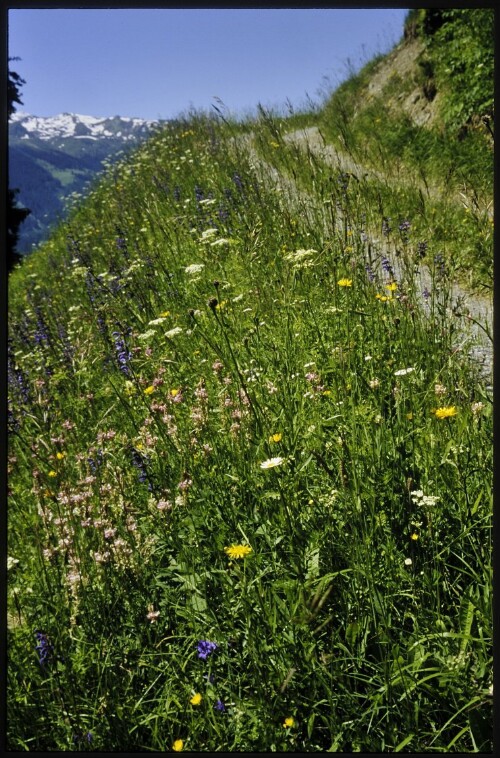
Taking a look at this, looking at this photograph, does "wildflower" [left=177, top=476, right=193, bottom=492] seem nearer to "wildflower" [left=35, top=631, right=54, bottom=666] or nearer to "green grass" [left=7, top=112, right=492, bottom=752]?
"green grass" [left=7, top=112, right=492, bottom=752]

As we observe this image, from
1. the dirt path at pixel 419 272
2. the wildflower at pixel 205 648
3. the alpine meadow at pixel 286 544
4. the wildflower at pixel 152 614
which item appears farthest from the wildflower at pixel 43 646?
the dirt path at pixel 419 272

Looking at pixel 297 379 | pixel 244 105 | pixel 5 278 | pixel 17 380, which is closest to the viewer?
pixel 5 278

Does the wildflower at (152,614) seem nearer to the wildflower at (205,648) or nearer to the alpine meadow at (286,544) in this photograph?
the alpine meadow at (286,544)

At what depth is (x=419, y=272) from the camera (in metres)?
2.49

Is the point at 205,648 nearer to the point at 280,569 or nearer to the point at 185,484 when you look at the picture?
the point at 280,569

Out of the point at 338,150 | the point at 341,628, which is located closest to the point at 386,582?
the point at 341,628

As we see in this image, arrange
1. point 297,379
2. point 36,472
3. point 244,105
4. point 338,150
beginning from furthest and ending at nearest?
point 338,150 → point 244,105 → point 297,379 → point 36,472

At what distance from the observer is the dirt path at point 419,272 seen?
2070mm

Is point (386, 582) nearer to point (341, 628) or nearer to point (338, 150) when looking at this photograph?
point (341, 628)

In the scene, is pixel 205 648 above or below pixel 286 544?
below

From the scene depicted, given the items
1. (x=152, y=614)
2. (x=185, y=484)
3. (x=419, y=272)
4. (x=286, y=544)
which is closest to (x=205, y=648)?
(x=152, y=614)

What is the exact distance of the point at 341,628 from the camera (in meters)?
1.44

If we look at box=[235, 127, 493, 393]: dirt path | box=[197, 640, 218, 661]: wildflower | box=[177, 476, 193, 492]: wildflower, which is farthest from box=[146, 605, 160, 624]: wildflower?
box=[235, 127, 493, 393]: dirt path

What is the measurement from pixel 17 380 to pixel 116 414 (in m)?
0.47
